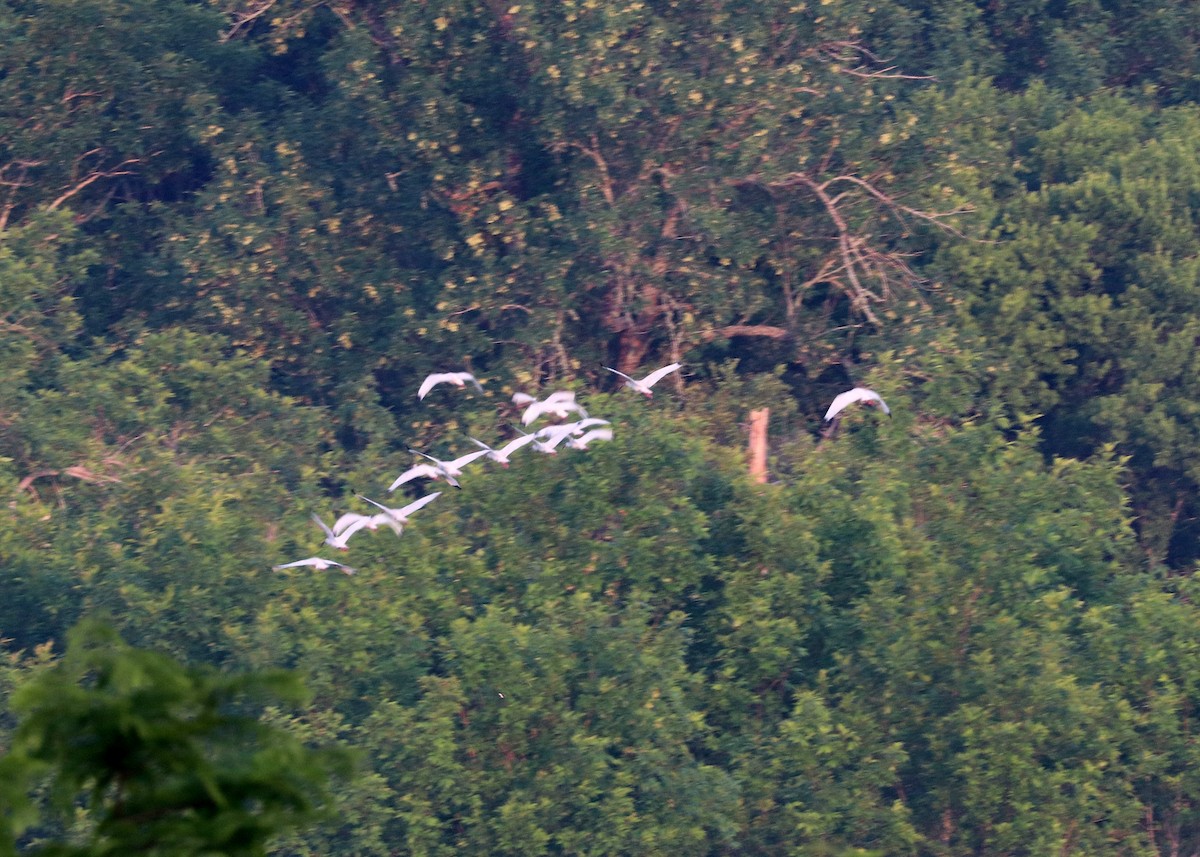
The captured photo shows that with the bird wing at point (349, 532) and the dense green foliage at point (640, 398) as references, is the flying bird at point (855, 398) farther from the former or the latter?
the bird wing at point (349, 532)

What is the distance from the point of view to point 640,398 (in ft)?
40.0

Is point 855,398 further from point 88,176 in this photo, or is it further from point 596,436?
point 88,176

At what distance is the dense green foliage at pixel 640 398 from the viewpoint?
33.0 feet

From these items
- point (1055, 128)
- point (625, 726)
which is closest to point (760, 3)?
point (1055, 128)

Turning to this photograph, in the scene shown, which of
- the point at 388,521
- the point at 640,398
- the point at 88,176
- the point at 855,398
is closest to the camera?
the point at 388,521

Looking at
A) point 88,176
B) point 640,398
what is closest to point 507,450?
point 640,398

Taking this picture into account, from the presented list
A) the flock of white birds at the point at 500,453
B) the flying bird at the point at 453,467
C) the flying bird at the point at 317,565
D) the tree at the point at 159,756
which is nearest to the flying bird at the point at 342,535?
the flock of white birds at the point at 500,453

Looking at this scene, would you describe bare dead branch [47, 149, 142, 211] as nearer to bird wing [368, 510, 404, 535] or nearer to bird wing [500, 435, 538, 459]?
bird wing [368, 510, 404, 535]

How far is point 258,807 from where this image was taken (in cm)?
303

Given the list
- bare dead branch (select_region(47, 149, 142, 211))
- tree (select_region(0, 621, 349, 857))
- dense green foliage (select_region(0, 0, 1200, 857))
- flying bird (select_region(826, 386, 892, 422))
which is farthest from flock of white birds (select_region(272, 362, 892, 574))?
tree (select_region(0, 621, 349, 857))

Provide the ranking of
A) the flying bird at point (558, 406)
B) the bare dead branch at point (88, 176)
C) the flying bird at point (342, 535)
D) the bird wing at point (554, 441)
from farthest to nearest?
the bare dead branch at point (88, 176) → the flying bird at point (558, 406) → the bird wing at point (554, 441) → the flying bird at point (342, 535)

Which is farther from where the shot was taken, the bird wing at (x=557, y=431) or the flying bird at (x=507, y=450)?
the flying bird at (x=507, y=450)

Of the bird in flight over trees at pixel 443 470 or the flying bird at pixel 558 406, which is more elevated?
the flying bird at pixel 558 406

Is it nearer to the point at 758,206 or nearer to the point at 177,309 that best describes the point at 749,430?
the point at 758,206
